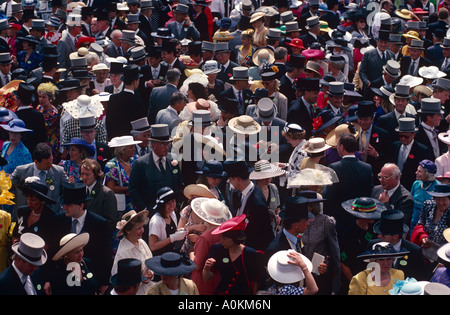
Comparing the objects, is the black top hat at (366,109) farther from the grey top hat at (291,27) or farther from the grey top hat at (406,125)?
the grey top hat at (291,27)

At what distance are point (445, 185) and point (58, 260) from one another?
158 inches

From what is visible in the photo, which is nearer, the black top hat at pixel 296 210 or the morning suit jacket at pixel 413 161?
the black top hat at pixel 296 210

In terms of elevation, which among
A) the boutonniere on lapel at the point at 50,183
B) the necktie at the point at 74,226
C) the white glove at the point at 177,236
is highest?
the boutonniere on lapel at the point at 50,183

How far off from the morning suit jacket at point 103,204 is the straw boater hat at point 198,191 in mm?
791

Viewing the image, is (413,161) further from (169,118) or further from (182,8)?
(182,8)

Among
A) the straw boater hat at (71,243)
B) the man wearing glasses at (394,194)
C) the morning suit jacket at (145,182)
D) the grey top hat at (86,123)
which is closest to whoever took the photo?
the straw boater hat at (71,243)

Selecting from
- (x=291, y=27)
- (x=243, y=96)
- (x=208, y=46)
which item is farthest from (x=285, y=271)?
(x=291, y=27)

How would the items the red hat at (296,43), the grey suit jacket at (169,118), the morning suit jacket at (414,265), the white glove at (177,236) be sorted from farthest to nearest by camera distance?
the red hat at (296,43) → the grey suit jacket at (169,118) → the white glove at (177,236) → the morning suit jacket at (414,265)

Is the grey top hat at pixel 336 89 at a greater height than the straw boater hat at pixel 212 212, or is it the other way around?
the grey top hat at pixel 336 89

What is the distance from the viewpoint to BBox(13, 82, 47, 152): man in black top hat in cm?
925

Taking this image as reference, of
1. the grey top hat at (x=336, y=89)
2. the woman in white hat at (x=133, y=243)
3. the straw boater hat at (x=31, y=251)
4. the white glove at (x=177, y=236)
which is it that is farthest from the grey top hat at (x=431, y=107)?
the straw boater hat at (x=31, y=251)

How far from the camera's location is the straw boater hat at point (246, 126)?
880cm

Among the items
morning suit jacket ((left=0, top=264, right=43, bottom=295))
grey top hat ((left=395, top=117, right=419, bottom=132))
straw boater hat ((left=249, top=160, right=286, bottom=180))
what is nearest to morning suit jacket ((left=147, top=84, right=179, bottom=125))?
straw boater hat ((left=249, top=160, right=286, bottom=180))

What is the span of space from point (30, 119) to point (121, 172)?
6.46 feet
